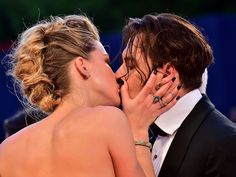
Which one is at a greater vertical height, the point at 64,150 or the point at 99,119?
the point at 99,119

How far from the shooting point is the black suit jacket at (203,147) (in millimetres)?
Answer: 3070

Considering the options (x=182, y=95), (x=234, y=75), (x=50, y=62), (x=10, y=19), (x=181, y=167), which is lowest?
(x=10, y=19)

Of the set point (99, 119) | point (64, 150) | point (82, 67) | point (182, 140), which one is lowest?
point (182, 140)

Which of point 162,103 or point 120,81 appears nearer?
point 162,103

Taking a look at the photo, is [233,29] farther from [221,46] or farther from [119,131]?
[119,131]

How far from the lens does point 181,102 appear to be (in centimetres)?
329

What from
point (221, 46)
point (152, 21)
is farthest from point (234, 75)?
point (152, 21)

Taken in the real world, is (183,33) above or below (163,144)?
above

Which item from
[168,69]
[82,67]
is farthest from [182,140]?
[82,67]

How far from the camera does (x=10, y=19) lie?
14.6 m

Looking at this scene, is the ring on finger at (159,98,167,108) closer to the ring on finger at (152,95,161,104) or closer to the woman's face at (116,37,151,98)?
the ring on finger at (152,95,161,104)

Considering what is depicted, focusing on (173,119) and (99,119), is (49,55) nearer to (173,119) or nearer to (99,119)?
(99,119)

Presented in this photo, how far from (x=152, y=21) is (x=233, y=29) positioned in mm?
5232

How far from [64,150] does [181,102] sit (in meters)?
0.63
